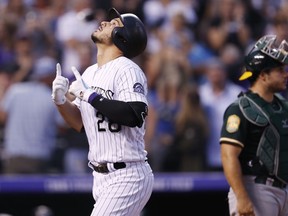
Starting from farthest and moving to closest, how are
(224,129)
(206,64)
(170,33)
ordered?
(170,33) < (206,64) < (224,129)

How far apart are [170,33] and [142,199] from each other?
564 cm

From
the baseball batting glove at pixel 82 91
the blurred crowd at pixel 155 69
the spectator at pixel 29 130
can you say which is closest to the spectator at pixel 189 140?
the blurred crowd at pixel 155 69

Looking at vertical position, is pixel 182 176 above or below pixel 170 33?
below

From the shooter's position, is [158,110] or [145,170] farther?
[158,110]

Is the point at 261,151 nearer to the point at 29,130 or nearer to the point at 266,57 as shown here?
the point at 266,57

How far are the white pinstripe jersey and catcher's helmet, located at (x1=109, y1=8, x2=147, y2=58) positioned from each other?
0.09 m

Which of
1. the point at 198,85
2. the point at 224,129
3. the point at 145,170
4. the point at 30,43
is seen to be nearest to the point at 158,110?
the point at 198,85

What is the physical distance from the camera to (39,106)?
8719mm

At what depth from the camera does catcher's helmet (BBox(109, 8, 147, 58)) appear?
5.11m

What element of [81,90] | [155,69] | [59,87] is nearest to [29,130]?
[155,69]

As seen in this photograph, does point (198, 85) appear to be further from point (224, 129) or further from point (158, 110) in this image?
point (224, 129)

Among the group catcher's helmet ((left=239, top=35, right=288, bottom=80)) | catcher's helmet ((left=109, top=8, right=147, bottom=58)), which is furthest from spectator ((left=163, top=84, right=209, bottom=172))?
catcher's helmet ((left=109, top=8, right=147, bottom=58))

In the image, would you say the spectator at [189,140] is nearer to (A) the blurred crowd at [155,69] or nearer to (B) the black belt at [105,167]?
(A) the blurred crowd at [155,69]

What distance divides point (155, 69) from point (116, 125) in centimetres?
448
